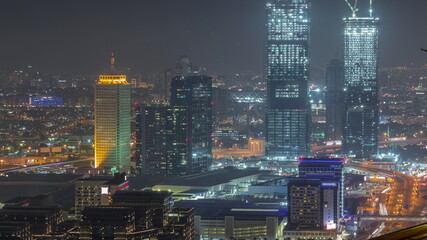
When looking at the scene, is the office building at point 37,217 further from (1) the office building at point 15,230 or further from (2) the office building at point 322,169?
(2) the office building at point 322,169

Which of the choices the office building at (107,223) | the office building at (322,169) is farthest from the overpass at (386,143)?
the office building at (107,223)

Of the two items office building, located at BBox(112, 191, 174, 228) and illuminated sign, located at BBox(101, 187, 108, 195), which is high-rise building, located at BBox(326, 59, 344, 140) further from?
office building, located at BBox(112, 191, 174, 228)

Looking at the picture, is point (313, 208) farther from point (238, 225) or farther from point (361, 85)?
point (361, 85)

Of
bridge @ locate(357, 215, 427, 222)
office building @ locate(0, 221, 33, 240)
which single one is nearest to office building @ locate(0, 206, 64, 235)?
office building @ locate(0, 221, 33, 240)

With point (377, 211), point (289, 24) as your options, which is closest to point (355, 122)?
point (289, 24)

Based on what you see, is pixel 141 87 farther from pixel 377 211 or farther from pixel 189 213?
pixel 189 213

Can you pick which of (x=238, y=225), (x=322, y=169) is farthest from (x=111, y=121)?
(x=238, y=225)
